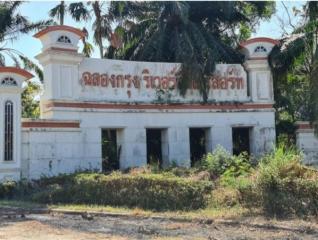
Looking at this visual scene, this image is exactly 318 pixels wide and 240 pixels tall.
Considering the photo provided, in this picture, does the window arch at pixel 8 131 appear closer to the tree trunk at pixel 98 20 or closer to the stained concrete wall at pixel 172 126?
the stained concrete wall at pixel 172 126

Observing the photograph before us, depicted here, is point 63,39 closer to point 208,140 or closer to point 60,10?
point 208,140

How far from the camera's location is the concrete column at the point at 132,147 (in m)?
18.4

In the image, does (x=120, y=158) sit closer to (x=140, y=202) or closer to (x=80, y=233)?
(x=140, y=202)

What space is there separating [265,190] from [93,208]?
164 inches

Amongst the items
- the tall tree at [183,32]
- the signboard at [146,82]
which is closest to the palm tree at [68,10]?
the tall tree at [183,32]

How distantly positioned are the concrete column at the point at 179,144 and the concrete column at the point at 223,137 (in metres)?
1.02

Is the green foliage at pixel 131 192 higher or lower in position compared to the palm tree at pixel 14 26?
lower

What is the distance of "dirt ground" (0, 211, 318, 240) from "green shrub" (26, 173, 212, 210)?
1.53 meters

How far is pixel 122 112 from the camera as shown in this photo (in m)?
18.4

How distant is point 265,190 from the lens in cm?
1197

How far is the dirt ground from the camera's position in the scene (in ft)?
31.1

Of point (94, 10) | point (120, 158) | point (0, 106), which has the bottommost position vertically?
point (120, 158)

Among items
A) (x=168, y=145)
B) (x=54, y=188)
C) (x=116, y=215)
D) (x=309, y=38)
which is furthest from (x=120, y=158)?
(x=309, y=38)

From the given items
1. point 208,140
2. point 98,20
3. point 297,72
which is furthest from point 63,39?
point 297,72
